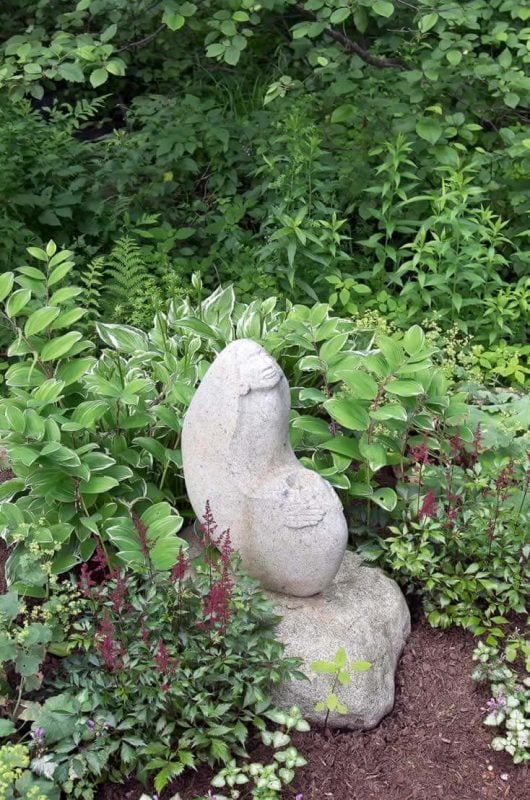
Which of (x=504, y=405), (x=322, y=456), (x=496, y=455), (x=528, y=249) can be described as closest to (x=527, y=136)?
(x=528, y=249)

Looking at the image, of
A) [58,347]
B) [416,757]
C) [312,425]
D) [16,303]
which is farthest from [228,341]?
[416,757]

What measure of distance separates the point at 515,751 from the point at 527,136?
3506mm

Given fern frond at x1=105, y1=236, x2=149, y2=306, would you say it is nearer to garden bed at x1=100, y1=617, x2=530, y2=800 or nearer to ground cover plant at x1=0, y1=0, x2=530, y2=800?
ground cover plant at x1=0, y1=0, x2=530, y2=800

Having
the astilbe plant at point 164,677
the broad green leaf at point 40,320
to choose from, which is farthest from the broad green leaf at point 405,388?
the broad green leaf at point 40,320

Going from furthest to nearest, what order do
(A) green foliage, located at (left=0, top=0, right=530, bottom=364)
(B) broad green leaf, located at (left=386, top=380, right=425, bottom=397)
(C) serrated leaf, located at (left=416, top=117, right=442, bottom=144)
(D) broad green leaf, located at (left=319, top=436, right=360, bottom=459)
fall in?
(C) serrated leaf, located at (left=416, top=117, right=442, bottom=144), (A) green foliage, located at (left=0, top=0, right=530, bottom=364), (D) broad green leaf, located at (left=319, top=436, right=360, bottom=459), (B) broad green leaf, located at (left=386, top=380, right=425, bottom=397)

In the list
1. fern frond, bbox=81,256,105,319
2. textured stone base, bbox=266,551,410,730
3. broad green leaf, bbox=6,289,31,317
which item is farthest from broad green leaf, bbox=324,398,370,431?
fern frond, bbox=81,256,105,319

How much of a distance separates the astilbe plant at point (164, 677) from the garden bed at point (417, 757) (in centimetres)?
14

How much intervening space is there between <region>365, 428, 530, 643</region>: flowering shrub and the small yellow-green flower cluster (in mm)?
1437

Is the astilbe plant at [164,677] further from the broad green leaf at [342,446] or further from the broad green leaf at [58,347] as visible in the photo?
the broad green leaf at [58,347]

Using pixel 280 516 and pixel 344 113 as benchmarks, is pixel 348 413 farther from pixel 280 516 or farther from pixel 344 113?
pixel 344 113

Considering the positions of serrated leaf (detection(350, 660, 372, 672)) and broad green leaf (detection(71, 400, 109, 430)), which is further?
broad green leaf (detection(71, 400, 109, 430))

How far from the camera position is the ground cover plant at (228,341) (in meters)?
2.81

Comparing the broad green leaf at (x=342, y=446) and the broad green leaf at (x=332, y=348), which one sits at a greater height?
the broad green leaf at (x=332, y=348)

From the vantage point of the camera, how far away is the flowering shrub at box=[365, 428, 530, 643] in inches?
130
